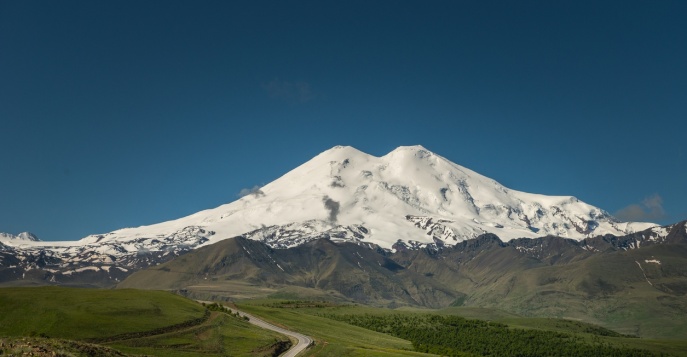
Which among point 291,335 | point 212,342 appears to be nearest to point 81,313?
point 212,342

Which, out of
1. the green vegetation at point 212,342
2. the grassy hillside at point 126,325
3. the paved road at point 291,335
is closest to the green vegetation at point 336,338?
the paved road at point 291,335

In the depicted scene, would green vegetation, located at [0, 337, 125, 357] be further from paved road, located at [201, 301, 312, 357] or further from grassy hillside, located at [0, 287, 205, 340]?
paved road, located at [201, 301, 312, 357]

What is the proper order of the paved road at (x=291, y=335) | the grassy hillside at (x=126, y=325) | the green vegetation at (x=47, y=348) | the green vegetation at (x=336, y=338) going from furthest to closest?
1. the green vegetation at (x=336, y=338)
2. the paved road at (x=291, y=335)
3. the grassy hillside at (x=126, y=325)
4. the green vegetation at (x=47, y=348)

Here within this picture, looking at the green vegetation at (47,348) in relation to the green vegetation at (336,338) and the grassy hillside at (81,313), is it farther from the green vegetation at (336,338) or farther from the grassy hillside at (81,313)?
the green vegetation at (336,338)

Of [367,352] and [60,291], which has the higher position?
[60,291]

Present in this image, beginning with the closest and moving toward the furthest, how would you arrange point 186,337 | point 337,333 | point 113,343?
point 113,343 → point 186,337 → point 337,333

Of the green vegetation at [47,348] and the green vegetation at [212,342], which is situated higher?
the green vegetation at [47,348]

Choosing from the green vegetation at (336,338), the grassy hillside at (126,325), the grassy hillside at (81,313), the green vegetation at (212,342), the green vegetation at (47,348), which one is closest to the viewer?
the green vegetation at (47,348)

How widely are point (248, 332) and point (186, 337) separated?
49.0 feet

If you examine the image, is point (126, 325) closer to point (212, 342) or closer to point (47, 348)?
point (212, 342)

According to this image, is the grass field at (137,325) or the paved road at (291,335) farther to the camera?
the paved road at (291,335)

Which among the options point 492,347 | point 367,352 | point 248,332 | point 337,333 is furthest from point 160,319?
point 492,347

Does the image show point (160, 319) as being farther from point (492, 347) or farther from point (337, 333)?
point (492, 347)

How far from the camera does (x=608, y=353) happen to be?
191375 mm
